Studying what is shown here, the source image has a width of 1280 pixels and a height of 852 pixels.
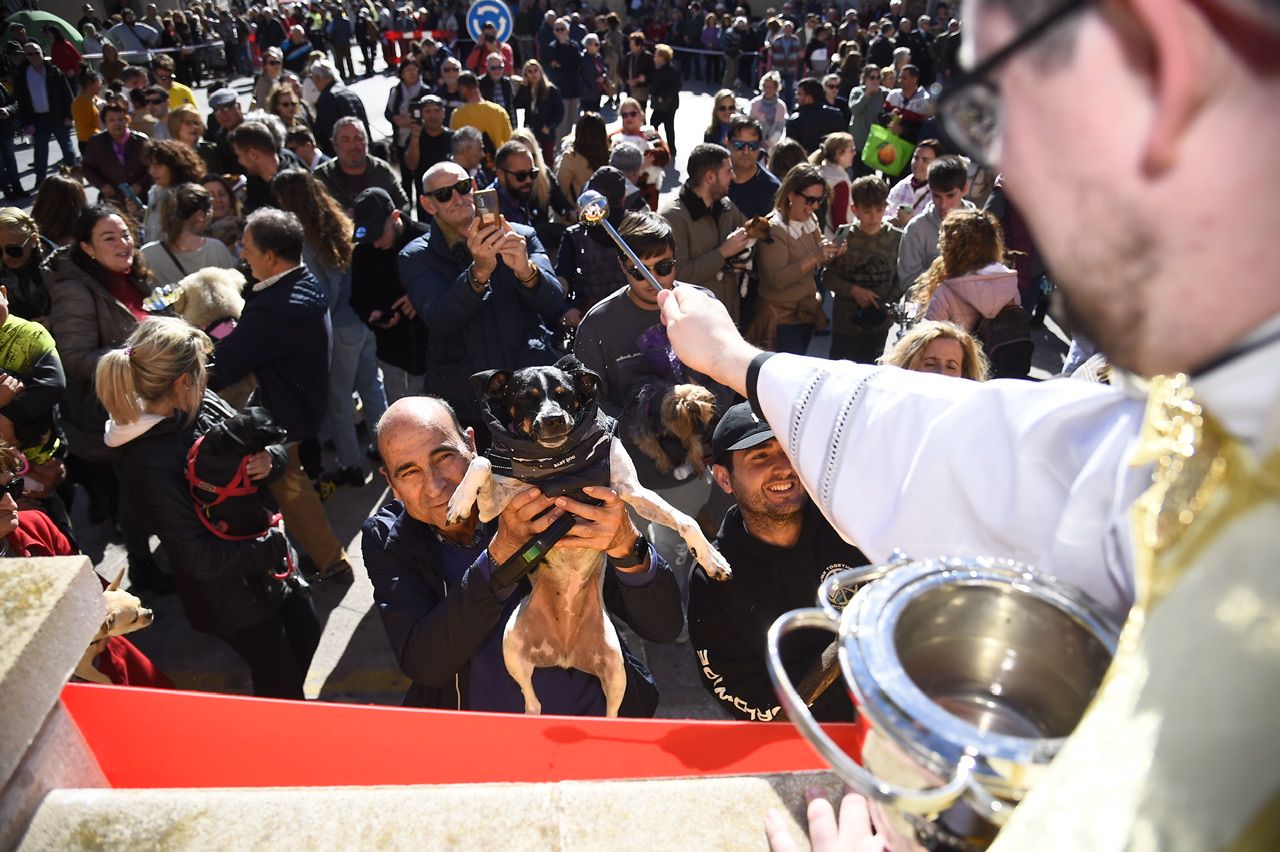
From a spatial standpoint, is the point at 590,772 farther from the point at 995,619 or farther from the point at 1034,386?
the point at 1034,386

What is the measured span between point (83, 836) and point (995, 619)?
1.38 metres

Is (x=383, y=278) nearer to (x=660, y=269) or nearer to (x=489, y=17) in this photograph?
(x=660, y=269)

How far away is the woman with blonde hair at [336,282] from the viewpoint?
5.14 meters

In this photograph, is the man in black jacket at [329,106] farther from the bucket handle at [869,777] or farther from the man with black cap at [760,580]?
the bucket handle at [869,777]

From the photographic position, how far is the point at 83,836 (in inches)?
52.2

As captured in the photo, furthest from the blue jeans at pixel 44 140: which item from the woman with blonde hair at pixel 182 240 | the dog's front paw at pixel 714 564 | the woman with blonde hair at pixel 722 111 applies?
the dog's front paw at pixel 714 564

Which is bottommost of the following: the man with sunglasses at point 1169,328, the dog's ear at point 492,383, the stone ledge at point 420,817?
the stone ledge at point 420,817

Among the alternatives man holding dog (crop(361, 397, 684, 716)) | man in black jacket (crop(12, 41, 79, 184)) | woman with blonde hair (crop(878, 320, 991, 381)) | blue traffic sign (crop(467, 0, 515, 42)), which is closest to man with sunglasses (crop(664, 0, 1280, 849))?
man holding dog (crop(361, 397, 684, 716))

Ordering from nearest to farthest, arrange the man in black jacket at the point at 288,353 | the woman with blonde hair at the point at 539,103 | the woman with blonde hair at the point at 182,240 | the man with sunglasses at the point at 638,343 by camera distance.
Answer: the man with sunglasses at the point at 638,343 → the man in black jacket at the point at 288,353 → the woman with blonde hair at the point at 182,240 → the woman with blonde hair at the point at 539,103

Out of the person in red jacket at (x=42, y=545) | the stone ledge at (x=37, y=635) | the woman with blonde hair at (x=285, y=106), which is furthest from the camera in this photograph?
the woman with blonde hair at (x=285, y=106)

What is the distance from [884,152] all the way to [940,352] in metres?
5.62

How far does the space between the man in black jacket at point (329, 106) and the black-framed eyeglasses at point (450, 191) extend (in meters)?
4.90

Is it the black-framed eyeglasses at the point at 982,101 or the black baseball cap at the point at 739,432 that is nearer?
the black-framed eyeglasses at the point at 982,101

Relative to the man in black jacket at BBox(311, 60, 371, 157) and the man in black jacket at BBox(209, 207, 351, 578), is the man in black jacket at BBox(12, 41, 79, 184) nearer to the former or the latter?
the man in black jacket at BBox(311, 60, 371, 157)
